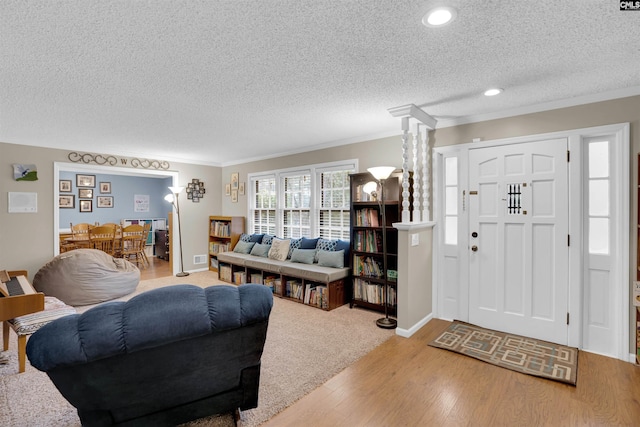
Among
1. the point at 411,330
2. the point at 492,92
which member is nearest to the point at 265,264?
the point at 411,330

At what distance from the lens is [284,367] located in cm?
255

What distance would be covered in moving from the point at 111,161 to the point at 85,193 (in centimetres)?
324

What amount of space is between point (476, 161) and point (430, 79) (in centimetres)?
129

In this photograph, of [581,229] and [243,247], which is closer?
[581,229]

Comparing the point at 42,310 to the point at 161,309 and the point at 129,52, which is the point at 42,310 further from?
the point at 129,52

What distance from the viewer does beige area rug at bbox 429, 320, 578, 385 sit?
2457 mm

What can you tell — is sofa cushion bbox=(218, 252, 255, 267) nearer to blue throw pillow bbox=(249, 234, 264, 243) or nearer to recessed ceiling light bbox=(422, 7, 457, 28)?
blue throw pillow bbox=(249, 234, 264, 243)

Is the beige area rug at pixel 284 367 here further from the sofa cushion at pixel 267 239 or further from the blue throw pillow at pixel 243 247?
→ the blue throw pillow at pixel 243 247

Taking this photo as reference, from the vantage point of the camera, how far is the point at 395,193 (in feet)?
12.8

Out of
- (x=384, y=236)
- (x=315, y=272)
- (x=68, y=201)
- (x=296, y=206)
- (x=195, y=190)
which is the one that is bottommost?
(x=315, y=272)

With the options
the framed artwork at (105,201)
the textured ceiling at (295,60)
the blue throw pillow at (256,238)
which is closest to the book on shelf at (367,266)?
the textured ceiling at (295,60)

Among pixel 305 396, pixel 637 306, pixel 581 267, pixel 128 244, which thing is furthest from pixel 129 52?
pixel 128 244

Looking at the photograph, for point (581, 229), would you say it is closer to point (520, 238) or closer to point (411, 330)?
point (520, 238)

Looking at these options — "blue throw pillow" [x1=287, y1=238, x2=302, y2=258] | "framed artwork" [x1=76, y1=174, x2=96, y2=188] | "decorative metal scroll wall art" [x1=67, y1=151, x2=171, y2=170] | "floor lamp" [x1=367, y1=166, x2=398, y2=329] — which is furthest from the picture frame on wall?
"framed artwork" [x1=76, y1=174, x2=96, y2=188]
